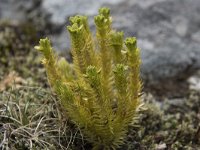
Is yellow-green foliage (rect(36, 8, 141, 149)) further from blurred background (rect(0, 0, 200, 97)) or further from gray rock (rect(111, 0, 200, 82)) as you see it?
gray rock (rect(111, 0, 200, 82))

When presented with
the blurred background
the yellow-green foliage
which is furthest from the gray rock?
the yellow-green foliage

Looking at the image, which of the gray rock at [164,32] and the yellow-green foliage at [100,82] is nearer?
the yellow-green foliage at [100,82]

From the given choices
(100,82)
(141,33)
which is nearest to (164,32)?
(141,33)

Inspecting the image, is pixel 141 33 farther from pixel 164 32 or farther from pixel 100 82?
pixel 100 82

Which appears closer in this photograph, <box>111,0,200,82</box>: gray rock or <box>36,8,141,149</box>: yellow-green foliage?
<box>36,8,141,149</box>: yellow-green foliage

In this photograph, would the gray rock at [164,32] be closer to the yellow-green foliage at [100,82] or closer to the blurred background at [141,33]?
the blurred background at [141,33]

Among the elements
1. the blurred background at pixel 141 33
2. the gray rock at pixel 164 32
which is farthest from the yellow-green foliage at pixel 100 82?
the gray rock at pixel 164 32
